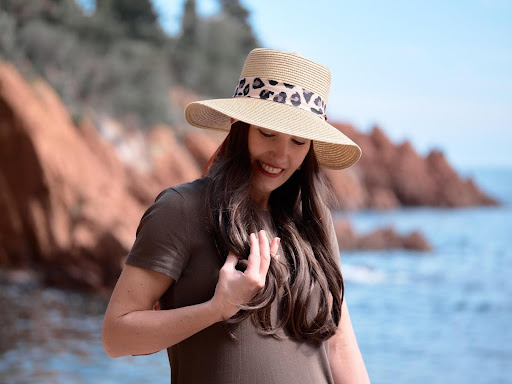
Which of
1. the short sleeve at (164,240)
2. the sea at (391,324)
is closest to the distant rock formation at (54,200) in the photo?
the sea at (391,324)

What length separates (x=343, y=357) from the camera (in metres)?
1.82

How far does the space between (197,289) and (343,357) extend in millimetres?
485

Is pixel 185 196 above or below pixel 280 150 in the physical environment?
below

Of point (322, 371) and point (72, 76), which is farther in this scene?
point (72, 76)

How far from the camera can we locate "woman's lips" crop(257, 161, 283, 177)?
168 cm

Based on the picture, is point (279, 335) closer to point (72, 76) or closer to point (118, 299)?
point (118, 299)

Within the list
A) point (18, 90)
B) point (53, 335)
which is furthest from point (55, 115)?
point (53, 335)

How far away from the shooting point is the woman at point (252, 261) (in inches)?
59.2

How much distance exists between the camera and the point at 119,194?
10766mm

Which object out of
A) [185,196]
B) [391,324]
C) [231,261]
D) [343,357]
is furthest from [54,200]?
[231,261]

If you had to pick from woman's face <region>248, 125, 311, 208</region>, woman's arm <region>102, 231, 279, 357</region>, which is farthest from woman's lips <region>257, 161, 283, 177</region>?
woman's arm <region>102, 231, 279, 357</region>

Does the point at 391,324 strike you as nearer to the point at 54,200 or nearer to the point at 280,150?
the point at 54,200

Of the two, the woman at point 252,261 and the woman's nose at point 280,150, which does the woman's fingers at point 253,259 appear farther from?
the woman's nose at point 280,150

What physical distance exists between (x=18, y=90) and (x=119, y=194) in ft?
6.76
